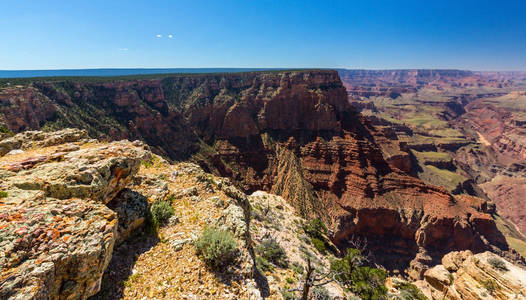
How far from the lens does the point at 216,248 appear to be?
31.3 feet

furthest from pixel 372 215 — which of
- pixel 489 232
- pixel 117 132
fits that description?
pixel 117 132

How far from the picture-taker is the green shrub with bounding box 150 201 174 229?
1146 centimetres

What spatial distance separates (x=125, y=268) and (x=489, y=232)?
279ft

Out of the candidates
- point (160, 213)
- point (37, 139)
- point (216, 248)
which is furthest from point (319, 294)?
point (37, 139)

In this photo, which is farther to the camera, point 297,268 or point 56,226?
point 297,268

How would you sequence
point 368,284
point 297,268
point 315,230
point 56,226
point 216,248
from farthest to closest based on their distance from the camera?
1. point 315,230
2. point 368,284
3. point 297,268
4. point 216,248
5. point 56,226

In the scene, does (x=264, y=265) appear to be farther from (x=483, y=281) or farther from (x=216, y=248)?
(x=483, y=281)

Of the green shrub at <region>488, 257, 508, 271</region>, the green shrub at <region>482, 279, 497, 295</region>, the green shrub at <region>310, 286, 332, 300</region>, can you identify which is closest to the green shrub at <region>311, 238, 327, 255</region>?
the green shrub at <region>310, 286, 332, 300</region>

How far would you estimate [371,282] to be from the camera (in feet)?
71.4

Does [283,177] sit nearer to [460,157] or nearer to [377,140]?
[377,140]

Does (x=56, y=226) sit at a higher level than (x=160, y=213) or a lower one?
higher

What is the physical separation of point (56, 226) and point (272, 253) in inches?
563

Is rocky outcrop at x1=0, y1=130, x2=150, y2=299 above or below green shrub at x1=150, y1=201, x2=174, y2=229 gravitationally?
above

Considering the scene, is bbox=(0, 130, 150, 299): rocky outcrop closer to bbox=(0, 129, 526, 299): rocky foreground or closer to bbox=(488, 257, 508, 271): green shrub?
bbox=(0, 129, 526, 299): rocky foreground
